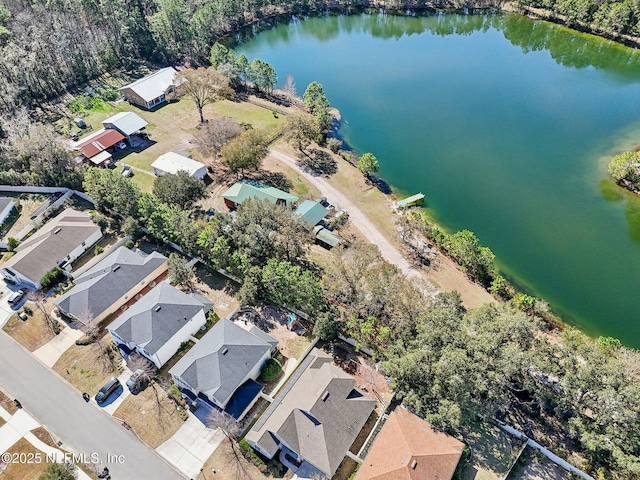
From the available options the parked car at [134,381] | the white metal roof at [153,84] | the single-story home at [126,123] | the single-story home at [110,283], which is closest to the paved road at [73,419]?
the parked car at [134,381]

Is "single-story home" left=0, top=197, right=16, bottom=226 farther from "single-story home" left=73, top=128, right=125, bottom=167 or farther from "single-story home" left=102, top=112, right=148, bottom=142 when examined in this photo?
"single-story home" left=102, top=112, right=148, bottom=142

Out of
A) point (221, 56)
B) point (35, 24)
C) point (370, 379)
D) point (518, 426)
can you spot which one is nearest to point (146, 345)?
point (370, 379)

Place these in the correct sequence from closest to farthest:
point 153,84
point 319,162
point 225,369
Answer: point 225,369, point 319,162, point 153,84

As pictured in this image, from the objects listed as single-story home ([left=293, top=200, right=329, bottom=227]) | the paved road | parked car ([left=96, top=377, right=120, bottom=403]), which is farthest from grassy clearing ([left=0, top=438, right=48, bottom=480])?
single-story home ([left=293, top=200, right=329, bottom=227])

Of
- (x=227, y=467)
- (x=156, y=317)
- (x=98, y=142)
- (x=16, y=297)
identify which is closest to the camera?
(x=227, y=467)

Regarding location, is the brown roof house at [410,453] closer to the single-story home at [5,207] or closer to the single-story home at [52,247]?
the single-story home at [52,247]

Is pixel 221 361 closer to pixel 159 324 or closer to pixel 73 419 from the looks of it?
pixel 159 324

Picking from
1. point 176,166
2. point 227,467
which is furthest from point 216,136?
point 227,467
